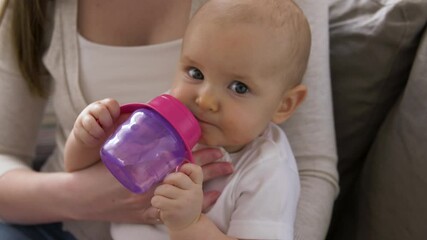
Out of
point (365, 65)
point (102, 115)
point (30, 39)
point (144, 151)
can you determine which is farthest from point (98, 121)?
point (365, 65)

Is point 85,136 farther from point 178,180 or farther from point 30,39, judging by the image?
point 30,39

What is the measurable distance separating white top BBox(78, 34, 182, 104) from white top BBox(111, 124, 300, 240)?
0.22 metres

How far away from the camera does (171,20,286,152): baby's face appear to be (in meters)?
0.77

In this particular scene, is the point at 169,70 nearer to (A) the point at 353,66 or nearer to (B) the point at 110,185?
(B) the point at 110,185

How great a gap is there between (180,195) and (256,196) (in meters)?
0.15

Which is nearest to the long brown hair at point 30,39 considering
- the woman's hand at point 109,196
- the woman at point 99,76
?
the woman at point 99,76

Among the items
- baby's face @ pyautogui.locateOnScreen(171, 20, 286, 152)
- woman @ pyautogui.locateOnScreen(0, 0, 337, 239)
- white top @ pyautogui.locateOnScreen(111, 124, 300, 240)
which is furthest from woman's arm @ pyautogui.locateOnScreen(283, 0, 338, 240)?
baby's face @ pyautogui.locateOnScreen(171, 20, 286, 152)

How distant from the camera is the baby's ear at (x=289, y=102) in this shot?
0.86 metres

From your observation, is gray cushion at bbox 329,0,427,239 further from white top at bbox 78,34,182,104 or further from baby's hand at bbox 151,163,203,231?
baby's hand at bbox 151,163,203,231

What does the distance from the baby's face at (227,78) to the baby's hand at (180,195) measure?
3.6 inches

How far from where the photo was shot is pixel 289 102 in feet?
2.89

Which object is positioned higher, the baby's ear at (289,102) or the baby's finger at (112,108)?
the baby's finger at (112,108)

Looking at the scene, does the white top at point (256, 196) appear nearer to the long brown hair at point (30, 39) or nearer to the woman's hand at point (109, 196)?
the woman's hand at point (109, 196)

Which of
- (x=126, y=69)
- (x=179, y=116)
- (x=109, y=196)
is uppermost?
(x=179, y=116)
